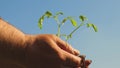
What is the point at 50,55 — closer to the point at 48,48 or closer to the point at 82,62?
the point at 48,48

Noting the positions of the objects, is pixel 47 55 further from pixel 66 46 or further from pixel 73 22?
pixel 73 22

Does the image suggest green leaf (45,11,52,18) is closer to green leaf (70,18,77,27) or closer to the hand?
green leaf (70,18,77,27)

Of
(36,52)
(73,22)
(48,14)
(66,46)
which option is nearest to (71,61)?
(66,46)

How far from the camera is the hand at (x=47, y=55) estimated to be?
3283 mm

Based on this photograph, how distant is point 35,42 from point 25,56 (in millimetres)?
142

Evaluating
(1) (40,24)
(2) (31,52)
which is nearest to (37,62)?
(2) (31,52)

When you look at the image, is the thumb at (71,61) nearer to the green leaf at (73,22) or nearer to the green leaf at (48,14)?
the green leaf at (73,22)

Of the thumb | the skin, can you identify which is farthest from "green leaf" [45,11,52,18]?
the thumb

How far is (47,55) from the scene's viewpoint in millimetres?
3309

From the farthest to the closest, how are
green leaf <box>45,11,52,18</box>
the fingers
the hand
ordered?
green leaf <box>45,11,52,18</box>, the fingers, the hand

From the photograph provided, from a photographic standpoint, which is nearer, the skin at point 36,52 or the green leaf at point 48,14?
the skin at point 36,52

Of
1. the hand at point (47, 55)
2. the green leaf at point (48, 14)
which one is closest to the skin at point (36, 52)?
the hand at point (47, 55)

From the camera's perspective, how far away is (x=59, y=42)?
3.40 m

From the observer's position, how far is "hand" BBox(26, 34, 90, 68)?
328 centimetres
